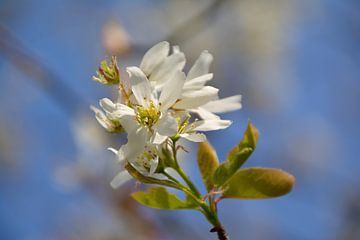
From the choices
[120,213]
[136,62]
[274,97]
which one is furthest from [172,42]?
[274,97]

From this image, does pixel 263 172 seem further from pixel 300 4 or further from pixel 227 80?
pixel 300 4

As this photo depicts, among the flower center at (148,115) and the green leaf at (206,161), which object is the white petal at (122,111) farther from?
the green leaf at (206,161)

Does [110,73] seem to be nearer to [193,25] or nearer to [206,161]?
[206,161]

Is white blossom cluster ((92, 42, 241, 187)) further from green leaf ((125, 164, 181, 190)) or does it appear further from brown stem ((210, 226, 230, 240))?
brown stem ((210, 226, 230, 240))

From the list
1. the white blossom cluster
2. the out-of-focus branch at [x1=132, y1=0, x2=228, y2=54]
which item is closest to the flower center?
the white blossom cluster

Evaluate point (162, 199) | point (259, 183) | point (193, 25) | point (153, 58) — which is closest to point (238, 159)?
point (259, 183)
